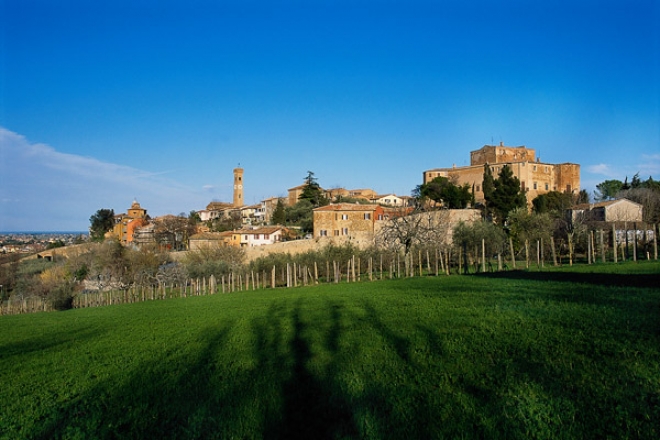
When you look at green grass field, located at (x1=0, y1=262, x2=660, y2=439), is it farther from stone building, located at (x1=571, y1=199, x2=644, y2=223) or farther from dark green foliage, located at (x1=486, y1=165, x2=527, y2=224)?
dark green foliage, located at (x1=486, y1=165, x2=527, y2=224)

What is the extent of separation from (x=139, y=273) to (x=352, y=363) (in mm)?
32986

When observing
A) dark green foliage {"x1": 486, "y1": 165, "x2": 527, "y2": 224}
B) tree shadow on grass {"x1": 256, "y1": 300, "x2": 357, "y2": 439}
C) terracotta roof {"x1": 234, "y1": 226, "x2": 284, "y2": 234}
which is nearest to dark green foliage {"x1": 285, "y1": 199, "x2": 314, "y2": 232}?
terracotta roof {"x1": 234, "y1": 226, "x2": 284, "y2": 234}

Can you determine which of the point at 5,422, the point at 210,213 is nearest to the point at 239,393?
the point at 5,422

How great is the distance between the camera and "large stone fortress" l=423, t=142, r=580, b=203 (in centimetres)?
6681

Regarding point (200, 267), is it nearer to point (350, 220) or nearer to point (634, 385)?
point (350, 220)

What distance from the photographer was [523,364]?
613cm

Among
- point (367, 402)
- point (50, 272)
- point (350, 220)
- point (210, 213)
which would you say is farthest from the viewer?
point (210, 213)

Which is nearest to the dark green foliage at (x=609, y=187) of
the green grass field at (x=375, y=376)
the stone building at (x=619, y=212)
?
the stone building at (x=619, y=212)

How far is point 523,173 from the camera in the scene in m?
66.6

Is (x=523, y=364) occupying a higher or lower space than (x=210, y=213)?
lower

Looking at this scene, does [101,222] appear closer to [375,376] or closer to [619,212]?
[619,212]

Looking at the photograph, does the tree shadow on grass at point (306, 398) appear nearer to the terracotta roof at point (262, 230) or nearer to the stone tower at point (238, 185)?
the terracotta roof at point (262, 230)

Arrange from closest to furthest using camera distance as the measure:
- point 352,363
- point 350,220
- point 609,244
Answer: point 352,363 → point 609,244 → point 350,220

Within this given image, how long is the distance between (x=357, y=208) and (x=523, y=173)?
93.7 feet
